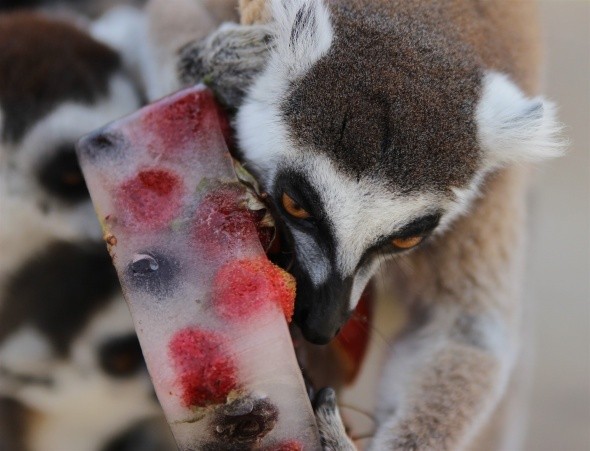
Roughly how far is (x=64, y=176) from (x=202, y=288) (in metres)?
1.09

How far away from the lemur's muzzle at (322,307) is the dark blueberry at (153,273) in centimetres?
34

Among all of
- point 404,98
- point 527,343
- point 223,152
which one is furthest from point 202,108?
point 527,343

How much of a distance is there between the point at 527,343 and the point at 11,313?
7.12 feet

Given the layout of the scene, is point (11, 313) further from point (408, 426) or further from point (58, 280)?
point (408, 426)

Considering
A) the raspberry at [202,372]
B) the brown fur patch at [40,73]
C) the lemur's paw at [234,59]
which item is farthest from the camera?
the brown fur patch at [40,73]

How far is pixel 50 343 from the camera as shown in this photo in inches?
104

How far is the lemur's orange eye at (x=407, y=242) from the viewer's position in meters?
1.99

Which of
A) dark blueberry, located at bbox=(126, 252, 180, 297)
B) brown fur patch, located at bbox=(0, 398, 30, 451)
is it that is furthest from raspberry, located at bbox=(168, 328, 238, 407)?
brown fur patch, located at bbox=(0, 398, 30, 451)

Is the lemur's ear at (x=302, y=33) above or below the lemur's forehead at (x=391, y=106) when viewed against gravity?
above

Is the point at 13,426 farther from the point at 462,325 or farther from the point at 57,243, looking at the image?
the point at 462,325

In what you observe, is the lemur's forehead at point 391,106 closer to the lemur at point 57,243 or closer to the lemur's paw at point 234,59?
the lemur's paw at point 234,59

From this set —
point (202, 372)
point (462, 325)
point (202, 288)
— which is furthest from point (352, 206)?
point (462, 325)

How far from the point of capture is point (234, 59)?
2.21 meters

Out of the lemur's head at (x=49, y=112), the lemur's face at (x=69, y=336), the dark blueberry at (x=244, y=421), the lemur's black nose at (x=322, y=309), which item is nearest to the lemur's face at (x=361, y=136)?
the lemur's black nose at (x=322, y=309)
